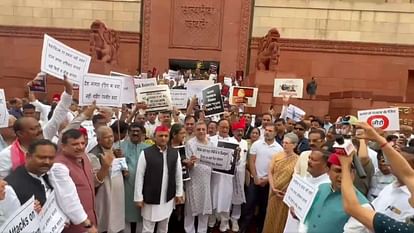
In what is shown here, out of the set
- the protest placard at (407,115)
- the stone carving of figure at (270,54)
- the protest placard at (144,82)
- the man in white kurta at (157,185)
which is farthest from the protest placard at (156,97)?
the stone carving of figure at (270,54)

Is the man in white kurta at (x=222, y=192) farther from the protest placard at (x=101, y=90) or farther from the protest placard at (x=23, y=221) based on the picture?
the protest placard at (x=23, y=221)

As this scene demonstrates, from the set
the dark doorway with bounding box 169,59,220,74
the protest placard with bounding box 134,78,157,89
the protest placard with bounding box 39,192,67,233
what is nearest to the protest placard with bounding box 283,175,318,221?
the protest placard with bounding box 39,192,67,233

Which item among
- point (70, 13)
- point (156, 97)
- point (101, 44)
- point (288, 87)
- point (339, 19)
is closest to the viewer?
point (156, 97)

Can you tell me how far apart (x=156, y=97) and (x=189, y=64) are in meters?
13.8

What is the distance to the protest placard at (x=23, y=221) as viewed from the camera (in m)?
2.82

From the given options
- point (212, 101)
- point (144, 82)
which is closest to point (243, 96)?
point (212, 101)

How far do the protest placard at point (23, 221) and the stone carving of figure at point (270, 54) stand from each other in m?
14.9

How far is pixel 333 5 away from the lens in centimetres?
2066

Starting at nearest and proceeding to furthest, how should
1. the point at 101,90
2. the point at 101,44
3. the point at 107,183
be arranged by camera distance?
the point at 107,183 < the point at 101,90 < the point at 101,44

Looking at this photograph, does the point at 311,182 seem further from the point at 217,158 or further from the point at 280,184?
the point at 217,158

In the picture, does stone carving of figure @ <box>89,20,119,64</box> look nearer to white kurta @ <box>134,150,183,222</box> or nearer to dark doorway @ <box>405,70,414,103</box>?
white kurta @ <box>134,150,183,222</box>

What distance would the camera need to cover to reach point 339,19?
67.8 feet

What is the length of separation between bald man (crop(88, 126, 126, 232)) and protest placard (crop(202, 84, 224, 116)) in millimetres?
3270

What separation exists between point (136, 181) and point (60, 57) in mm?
1734
